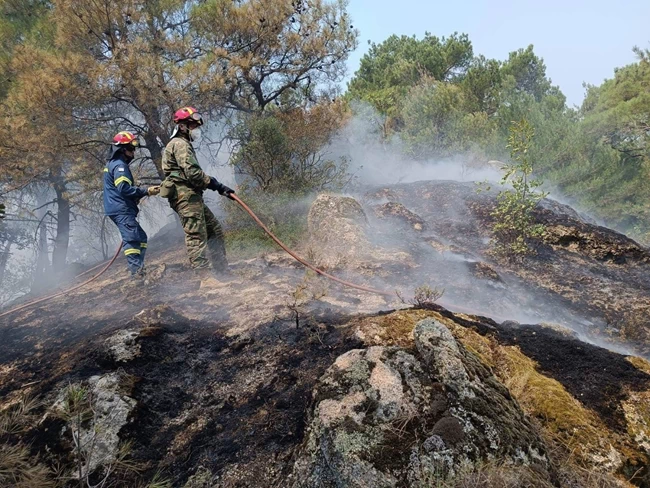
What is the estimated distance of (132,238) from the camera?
5.00 metres

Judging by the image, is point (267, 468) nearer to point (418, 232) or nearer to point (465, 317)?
point (465, 317)

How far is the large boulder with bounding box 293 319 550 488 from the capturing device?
1.61 m

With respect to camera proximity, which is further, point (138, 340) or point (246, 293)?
point (246, 293)

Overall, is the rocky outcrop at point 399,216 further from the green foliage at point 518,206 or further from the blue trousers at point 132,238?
the blue trousers at point 132,238

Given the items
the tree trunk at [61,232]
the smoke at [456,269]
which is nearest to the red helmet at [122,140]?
the smoke at [456,269]

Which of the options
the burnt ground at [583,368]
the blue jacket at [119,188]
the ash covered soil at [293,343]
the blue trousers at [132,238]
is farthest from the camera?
the blue trousers at [132,238]

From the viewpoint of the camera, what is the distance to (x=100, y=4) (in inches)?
299

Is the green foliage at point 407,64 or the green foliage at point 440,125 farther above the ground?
the green foliage at point 407,64

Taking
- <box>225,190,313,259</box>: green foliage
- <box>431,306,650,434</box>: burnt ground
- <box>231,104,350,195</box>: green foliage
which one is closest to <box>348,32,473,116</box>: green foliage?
<box>231,104,350,195</box>: green foliage

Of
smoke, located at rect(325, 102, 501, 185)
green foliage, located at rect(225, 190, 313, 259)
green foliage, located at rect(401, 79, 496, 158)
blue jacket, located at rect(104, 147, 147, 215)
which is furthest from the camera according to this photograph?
smoke, located at rect(325, 102, 501, 185)

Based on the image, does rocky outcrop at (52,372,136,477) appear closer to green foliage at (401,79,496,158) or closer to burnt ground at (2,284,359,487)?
burnt ground at (2,284,359,487)

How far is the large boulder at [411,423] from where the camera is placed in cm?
161

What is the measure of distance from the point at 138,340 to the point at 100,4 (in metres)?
7.81

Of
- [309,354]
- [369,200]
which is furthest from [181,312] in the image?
[369,200]
